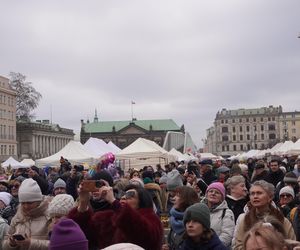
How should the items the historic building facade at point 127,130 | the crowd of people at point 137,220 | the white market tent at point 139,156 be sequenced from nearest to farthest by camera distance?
1. the crowd of people at point 137,220
2. the white market tent at point 139,156
3. the historic building facade at point 127,130

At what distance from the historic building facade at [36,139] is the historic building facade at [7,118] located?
3.52 metres

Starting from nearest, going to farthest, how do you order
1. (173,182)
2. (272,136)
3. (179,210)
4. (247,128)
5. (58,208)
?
(58,208)
(179,210)
(173,182)
(272,136)
(247,128)

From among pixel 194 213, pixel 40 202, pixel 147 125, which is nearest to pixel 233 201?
pixel 194 213

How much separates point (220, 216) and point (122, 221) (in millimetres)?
1969

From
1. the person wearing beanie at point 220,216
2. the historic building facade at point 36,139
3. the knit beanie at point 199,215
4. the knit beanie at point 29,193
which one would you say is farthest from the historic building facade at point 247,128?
the knit beanie at point 199,215

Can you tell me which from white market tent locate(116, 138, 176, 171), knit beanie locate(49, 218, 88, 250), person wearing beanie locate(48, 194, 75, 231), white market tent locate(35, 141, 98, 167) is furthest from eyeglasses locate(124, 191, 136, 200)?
white market tent locate(35, 141, 98, 167)

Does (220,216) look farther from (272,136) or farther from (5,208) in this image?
(272,136)

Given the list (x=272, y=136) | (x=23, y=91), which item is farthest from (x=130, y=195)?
(x=272, y=136)

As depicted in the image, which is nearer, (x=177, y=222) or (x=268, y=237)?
(x=268, y=237)

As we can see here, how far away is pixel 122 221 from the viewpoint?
3664mm

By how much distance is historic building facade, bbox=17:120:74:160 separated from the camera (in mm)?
95125

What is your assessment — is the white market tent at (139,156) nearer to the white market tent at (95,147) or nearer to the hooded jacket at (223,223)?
the white market tent at (95,147)

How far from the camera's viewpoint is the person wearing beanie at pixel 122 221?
3.71 m

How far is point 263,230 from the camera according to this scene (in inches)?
111
